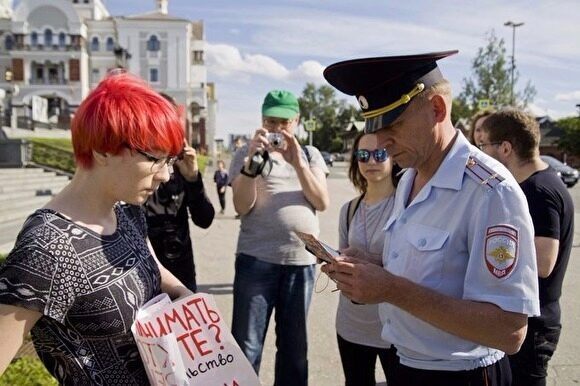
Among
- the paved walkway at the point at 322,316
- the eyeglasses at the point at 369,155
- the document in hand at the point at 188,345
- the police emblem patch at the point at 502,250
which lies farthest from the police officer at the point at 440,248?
the paved walkway at the point at 322,316

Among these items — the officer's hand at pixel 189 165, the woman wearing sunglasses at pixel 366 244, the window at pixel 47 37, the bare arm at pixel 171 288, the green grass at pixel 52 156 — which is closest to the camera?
the bare arm at pixel 171 288

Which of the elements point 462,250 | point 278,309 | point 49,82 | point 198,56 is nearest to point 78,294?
point 462,250

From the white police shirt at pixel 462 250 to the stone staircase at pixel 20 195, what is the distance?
8.17 metres

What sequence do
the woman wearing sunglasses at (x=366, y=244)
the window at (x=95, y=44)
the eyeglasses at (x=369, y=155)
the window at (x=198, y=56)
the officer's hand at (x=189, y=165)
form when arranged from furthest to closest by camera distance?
the window at (x=198, y=56) < the window at (x=95, y=44) < the officer's hand at (x=189, y=165) < the eyeglasses at (x=369, y=155) < the woman wearing sunglasses at (x=366, y=244)

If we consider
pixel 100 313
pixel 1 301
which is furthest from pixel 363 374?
pixel 1 301

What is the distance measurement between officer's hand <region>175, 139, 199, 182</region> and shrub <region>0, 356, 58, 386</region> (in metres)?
1.48

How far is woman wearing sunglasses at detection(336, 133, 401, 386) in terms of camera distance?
306cm

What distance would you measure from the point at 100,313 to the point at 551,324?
2271 mm

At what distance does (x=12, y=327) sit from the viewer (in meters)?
1.57

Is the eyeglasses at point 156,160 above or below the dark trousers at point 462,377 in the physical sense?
above

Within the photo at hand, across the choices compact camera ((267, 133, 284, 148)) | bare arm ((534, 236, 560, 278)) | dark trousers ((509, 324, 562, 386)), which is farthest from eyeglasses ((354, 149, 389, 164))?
dark trousers ((509, 324, 562, 386))

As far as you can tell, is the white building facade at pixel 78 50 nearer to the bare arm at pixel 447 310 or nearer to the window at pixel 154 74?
the window at pixel 154 74

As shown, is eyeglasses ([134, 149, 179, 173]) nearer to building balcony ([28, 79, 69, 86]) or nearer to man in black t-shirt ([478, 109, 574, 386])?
man in black t-shirt ([478, 109, 574, 386])

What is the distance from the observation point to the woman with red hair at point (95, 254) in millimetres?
1602
